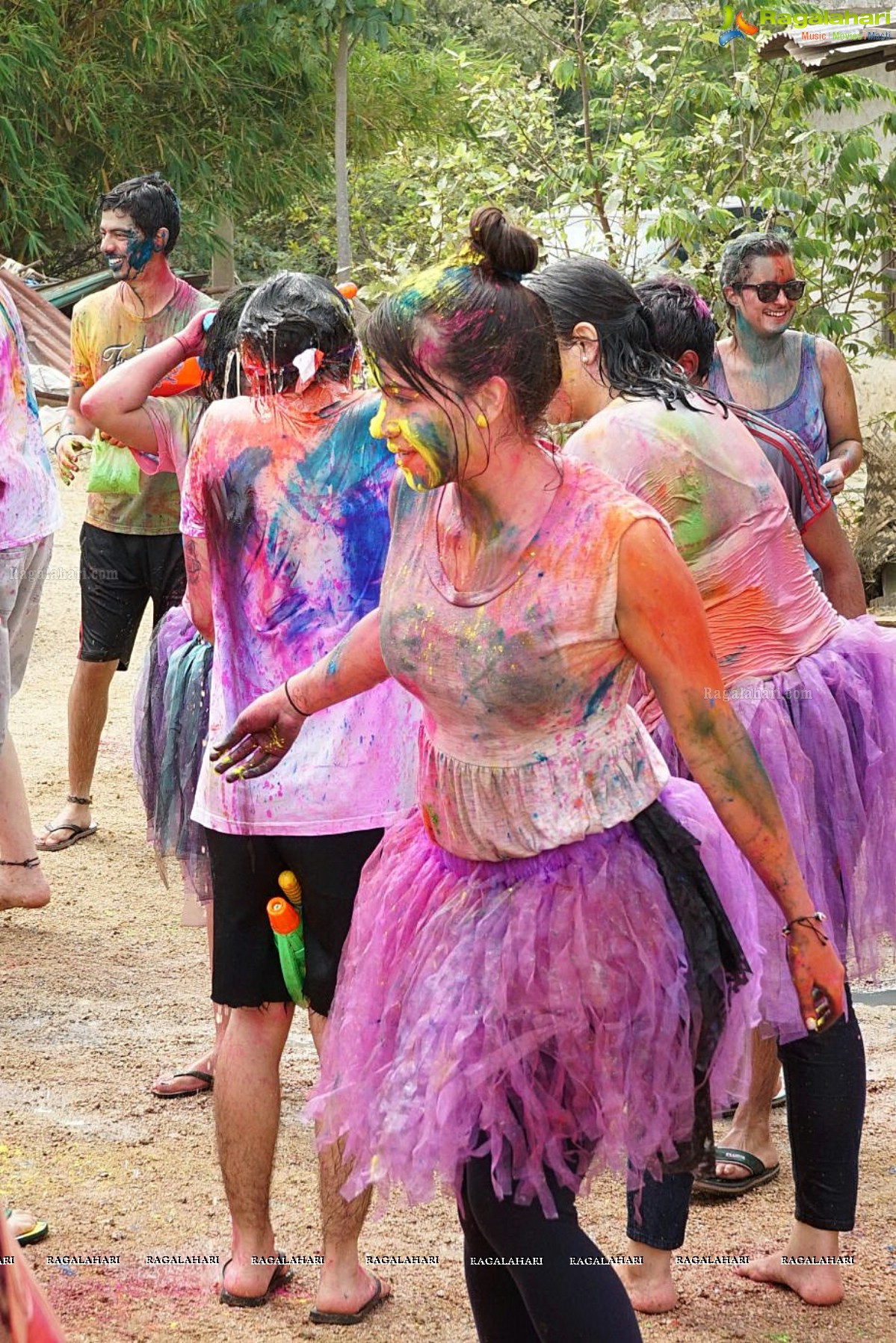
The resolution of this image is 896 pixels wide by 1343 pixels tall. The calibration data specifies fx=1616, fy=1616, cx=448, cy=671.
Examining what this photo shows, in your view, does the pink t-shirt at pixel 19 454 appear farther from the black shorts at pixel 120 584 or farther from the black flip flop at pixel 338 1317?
the black flip flop at pixel 338 1317

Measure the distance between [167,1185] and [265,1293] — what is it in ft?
1.92

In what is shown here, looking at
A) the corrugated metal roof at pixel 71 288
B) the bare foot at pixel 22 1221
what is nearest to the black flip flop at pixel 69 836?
the bare foot at pixel 22 1221

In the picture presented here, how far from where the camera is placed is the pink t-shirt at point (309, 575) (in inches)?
114

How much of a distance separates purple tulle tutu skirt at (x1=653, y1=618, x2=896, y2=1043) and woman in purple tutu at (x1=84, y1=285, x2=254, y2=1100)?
3.86 ft

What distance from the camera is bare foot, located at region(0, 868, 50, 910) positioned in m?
4.85

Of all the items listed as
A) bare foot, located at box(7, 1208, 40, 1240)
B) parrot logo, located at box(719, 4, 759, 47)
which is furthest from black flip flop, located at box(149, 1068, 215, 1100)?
parrot logo, located at box(719, 4, 759, 47)

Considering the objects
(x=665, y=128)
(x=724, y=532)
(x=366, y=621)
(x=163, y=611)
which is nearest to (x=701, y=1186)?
(x=724, y=532)

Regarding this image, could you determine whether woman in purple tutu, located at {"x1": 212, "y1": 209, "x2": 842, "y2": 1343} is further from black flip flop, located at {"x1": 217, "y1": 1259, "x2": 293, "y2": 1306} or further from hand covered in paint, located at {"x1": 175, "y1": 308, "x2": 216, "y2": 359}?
hand covered in paint, located at {"x1": 175, "y1": 308, "x2": 216, "y2": 359}

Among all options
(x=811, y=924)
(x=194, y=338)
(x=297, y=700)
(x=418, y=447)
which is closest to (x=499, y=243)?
(x=418, y=447)

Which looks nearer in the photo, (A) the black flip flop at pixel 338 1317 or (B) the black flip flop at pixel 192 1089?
(A) the black flip flop at pixel 338 1317

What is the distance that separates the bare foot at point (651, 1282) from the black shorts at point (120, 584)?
3.17 m

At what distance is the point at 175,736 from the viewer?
12.5 feet

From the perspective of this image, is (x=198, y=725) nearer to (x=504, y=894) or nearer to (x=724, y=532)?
(x=724, y=532)

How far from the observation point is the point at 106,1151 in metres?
3.71
